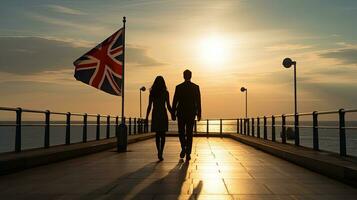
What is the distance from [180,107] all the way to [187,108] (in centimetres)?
18

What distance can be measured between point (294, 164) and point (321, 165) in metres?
2.24

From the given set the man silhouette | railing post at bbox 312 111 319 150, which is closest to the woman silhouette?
the man silhouette

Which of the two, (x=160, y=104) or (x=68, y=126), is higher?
(x=160, y=104)

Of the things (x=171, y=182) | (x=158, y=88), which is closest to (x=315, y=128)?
(x=158, y=88)

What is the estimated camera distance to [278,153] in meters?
14.9

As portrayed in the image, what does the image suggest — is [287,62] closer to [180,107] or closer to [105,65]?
[105,65]

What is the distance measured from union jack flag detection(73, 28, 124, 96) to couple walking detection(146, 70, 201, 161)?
3.92 meters

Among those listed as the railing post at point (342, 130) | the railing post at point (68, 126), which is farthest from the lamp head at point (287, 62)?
the railing post at point (342, 130)

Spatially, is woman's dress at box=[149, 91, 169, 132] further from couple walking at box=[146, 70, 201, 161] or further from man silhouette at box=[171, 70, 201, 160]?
man silhouette at box=[171, 70, 201, 160]

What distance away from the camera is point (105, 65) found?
56.7ft

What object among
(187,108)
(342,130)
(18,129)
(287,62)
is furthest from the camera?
(287,62)

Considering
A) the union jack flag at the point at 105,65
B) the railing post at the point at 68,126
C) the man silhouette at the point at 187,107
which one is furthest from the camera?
the union jack flag at the point at 105,65

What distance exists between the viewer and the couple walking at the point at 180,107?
1330 centimetres

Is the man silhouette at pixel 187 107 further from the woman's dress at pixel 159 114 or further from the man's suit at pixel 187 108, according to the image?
the woman's dress at pixel 159 114
